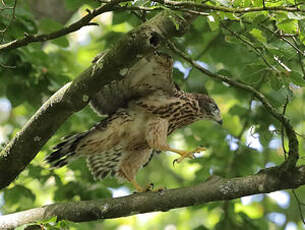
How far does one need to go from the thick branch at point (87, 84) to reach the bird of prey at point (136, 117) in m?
1.66

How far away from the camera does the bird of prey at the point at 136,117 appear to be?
5.92m

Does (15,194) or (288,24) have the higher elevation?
(288,24)

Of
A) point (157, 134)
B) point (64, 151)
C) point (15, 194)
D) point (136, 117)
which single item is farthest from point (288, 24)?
point (15, 194)

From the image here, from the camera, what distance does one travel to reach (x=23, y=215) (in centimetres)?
436

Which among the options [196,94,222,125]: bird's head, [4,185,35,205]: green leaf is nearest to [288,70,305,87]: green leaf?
[196,94,222,125]: bird's head

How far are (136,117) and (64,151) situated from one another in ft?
2.97

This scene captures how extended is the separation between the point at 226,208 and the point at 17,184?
258 cm

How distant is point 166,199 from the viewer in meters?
4.47

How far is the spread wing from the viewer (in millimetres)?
5688

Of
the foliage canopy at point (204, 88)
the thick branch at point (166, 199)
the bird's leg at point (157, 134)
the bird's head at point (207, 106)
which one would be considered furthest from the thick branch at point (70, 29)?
the bird's head at point (207, 106)

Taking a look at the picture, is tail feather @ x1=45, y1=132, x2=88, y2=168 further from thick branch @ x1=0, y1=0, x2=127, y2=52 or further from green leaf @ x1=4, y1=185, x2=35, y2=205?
thick branch @ x1=0, y1=0, x2=127, y2=52

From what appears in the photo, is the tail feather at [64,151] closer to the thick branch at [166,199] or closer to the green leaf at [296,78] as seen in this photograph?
the thick branch at [166,199]

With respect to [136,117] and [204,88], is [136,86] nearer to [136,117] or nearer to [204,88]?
[136,117]

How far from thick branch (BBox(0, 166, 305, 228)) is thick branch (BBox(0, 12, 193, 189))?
17.7 inches
